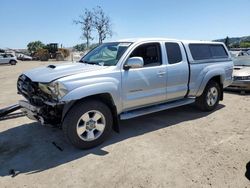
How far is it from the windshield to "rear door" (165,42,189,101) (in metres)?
1.06

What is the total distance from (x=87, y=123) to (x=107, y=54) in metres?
1.63

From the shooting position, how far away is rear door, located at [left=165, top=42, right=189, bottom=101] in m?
5.26

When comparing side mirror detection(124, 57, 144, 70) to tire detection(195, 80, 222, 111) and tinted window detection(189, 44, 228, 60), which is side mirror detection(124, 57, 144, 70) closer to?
tinted window detection(189, 44, 228, 60)

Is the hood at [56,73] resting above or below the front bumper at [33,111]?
above

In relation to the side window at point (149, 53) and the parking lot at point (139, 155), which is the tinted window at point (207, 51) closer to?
the side window at point (149, 53)

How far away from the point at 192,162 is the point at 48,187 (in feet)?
6.95

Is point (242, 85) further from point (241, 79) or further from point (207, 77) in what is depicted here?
point (207, 77)

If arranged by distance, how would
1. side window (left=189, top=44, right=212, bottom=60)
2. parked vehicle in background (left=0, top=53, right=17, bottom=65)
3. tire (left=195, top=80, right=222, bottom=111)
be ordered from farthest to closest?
parked vehicle in background (left=0, top=53, right=17, bottom=65) < tire (left=195, top=80, right=222, bottom=111) < side window (left=189, top=44, right=212, bottom=60)

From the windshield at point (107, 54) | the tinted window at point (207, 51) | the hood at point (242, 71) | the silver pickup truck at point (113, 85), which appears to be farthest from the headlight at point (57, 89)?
the hood at point (242, 71)

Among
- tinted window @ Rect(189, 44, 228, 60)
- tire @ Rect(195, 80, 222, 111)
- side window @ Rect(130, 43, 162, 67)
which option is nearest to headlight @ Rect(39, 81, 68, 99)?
side window @ Rect(130, 43, 162, 67)

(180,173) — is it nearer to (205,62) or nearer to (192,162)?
(192,162)

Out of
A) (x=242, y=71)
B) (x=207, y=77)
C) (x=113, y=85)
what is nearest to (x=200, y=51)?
(x=207, y=77)

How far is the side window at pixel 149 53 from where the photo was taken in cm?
487

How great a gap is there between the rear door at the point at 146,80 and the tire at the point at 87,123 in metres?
0.53
